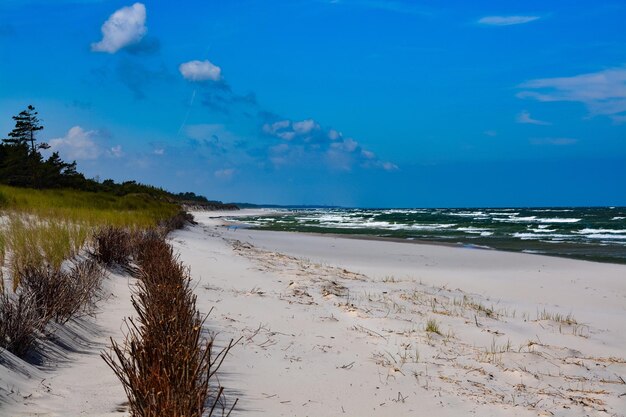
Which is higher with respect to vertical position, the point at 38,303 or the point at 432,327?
the point at 38,303

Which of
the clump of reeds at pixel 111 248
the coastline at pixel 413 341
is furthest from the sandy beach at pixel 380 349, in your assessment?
the clump of reeds at pixel 111 248

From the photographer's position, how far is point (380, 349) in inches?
222

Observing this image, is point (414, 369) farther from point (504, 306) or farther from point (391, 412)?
point (504, 306)

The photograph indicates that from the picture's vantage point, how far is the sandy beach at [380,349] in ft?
12.9

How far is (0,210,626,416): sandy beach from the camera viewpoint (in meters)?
3.95

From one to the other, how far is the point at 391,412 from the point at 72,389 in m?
2.17

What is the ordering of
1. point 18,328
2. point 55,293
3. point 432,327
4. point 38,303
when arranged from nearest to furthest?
point 18,328 → point 38,303 → point 55,293 → point 432,327

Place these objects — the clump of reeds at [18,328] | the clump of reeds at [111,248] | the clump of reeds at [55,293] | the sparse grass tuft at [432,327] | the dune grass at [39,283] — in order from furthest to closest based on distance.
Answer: the clump of reeds at [111,248] → the sparse grass tuft at [432,327] → the clump of reeds at [55,293] → the dune grass at [39,283] → the clump of reeds at [18,328]

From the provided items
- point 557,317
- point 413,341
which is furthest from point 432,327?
point 557,317

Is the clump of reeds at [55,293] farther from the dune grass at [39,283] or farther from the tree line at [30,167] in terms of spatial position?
the tree line at [30,167]

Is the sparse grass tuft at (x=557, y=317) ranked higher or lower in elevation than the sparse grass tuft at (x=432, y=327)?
lower

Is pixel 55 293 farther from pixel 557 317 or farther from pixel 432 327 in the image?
pixel 557 317

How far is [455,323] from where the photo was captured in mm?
7316

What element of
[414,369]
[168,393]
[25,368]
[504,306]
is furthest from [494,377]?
[504,306]
